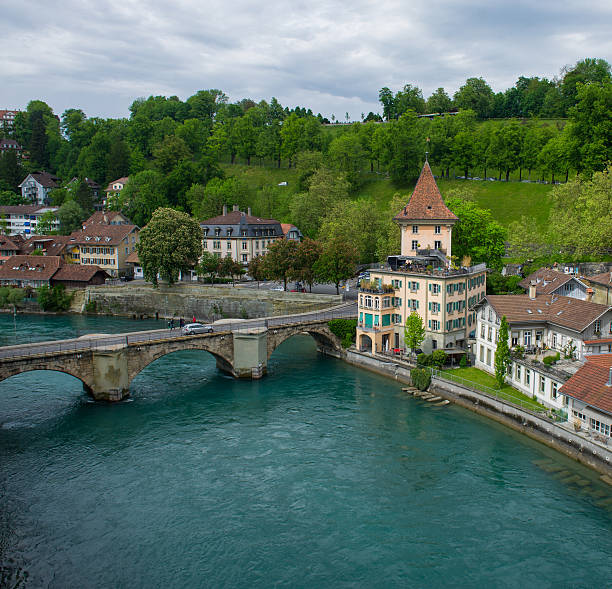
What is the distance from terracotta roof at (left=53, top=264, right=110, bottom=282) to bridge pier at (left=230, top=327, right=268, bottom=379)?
50.9 metres

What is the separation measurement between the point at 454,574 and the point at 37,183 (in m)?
174

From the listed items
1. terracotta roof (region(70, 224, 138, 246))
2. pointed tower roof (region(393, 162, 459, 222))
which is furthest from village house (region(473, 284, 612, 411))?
terracotta roof (region(70, 224, 138, 246))

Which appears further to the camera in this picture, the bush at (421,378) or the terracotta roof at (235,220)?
the terracotta roof at (235,220)

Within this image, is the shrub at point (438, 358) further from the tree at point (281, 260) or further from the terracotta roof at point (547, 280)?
the tree at point (281, 260)

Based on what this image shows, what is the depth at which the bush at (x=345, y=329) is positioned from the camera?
67.9 m

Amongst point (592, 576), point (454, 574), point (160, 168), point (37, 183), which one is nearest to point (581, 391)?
point (592, 576)

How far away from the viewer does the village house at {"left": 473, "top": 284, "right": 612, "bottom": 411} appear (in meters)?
47.0

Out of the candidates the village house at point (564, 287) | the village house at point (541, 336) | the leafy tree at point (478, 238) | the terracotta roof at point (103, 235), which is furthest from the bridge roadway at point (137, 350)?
Answer: the terracotta roof at point (103, 235)

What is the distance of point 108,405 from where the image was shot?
5256 cm

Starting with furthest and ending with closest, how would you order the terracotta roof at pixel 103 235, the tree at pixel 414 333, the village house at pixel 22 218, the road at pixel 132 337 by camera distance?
the village house at pixel 22 218 < the terracotta roof at pixel 103 235 < the tree at pixel 414 333 < the road at pixel 132 337

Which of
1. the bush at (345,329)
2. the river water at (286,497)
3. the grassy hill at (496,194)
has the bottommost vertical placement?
the river water at (286,497)

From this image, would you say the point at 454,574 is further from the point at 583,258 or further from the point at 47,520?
the point at 583,258

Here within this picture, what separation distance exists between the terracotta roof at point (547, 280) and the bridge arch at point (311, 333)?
22318 mm

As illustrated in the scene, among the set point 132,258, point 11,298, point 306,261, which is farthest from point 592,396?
point 132,258
